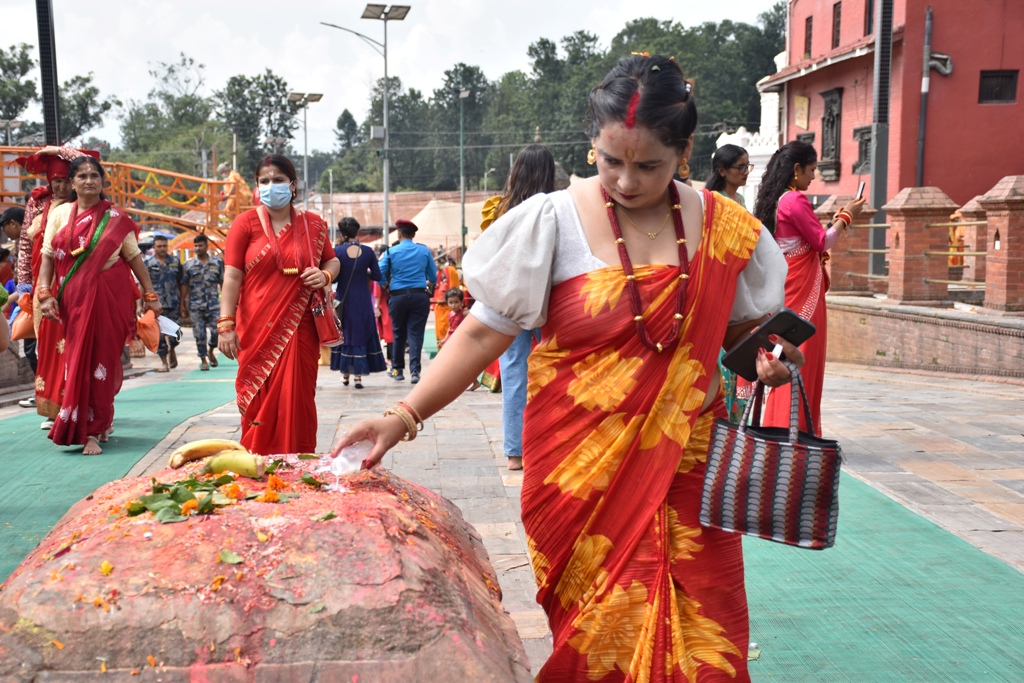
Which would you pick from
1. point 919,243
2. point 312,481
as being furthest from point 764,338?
point 919,243

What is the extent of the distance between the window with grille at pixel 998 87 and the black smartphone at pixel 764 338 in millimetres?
25425

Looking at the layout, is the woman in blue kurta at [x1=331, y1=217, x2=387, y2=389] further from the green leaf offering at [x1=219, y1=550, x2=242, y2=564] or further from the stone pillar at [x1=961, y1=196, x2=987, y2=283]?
the stone pillar at [x1=961, y1=196, x2=987, y2=283]

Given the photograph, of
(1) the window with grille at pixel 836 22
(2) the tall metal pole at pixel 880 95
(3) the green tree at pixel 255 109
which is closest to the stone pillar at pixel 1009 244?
(2) the tall metal pole at pixel 880 95

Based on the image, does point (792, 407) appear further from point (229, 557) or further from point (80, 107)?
point (80, 107)

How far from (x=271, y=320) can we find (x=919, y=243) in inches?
429

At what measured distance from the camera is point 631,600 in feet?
7.92

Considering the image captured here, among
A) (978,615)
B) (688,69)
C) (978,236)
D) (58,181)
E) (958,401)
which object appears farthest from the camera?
(688,69)

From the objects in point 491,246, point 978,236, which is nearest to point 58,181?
point 491,246

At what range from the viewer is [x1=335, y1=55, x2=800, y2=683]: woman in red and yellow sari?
2.41m

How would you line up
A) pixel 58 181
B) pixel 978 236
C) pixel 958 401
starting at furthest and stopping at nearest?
pixel 978 236
pixel 958 401
pixel 58 181

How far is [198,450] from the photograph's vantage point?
306 centimetres

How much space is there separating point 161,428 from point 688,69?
198 ft

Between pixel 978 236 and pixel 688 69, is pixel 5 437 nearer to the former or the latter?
pixel 978 236

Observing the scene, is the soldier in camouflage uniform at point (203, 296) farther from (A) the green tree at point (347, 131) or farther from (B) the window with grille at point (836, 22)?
(A) the green tree at point (347, 131)
